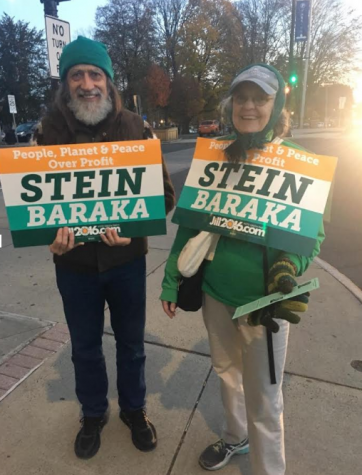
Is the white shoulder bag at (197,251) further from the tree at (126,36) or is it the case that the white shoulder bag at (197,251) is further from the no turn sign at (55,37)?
the tree at (126,36)

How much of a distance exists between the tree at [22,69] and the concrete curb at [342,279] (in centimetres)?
4519

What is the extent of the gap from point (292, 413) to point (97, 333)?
1.33m

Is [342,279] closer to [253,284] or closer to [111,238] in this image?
[253,284]

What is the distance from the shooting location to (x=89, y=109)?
6.28ft

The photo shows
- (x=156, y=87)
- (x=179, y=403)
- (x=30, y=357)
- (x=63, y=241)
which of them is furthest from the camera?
(x=156, y=87)

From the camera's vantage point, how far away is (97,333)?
85.9 inches

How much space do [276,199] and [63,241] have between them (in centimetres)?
99

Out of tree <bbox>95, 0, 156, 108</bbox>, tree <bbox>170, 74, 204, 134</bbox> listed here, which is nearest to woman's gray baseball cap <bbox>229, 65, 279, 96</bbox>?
tree <bbox>95, 0, 156, 108</bbox>

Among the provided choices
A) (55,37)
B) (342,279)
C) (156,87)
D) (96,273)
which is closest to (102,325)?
(96,273)

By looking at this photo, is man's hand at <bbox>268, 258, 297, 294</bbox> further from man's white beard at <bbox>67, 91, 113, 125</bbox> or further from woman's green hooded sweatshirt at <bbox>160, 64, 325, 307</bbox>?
man's white beard at <bbox>67, 91, 113, 125</bbox>

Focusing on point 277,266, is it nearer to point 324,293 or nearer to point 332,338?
point 332,338

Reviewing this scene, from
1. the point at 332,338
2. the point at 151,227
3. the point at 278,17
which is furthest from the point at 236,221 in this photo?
the point at 278,17

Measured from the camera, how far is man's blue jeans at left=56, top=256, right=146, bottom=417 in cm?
206

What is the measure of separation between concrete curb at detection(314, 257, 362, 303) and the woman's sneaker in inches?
91.8
